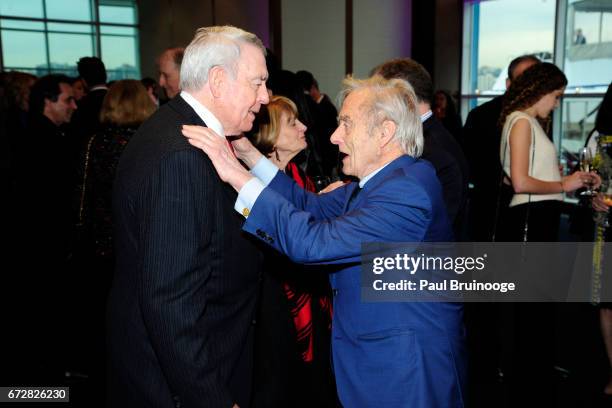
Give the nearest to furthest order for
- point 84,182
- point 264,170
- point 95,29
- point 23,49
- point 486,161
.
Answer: point 264,170 → point 84,182 → point 486,161 → point 23,49 → point 95,29

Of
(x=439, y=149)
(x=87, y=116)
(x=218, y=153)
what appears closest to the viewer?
(x=218, y=153)

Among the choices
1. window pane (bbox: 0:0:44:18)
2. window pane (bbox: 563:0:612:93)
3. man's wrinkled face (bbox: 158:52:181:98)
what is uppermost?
window pane (bbox: 0:0:44:18)

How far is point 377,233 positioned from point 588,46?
6.44m

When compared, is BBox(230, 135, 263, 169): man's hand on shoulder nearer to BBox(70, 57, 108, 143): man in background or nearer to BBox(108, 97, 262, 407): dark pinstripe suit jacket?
BBox(108, 97, 262, 407): dark pinstripe suit jacket

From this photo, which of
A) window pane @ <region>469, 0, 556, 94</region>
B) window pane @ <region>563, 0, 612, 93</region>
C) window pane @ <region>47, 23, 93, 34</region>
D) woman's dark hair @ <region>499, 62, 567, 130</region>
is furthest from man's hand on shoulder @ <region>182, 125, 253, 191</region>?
window pane @ <region>47, 23, 93, 34</region>

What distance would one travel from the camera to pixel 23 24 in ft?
38.4

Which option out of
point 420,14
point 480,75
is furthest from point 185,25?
point 480,75

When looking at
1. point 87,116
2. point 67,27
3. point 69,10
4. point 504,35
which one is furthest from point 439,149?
point 69,10

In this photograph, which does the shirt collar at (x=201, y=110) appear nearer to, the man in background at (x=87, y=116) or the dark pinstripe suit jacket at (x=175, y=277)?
the dark pinstripe suit jacket at (x=175, y=277)

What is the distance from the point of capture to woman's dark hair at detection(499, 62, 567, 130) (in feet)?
10.0

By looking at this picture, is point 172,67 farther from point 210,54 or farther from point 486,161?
point 210,54

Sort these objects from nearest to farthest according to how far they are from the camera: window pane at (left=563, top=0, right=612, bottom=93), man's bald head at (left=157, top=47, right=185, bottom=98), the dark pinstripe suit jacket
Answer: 1. the dark pinstripe suit jacket
2. man's bald head at (left=157, top=47, right=185, bottom=98)
3. window pane at (left=563, top=0, right=612, bottom=93)

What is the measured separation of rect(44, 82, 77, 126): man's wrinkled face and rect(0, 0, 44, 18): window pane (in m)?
8.84

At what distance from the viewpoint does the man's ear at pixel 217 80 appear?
1.46 metres
